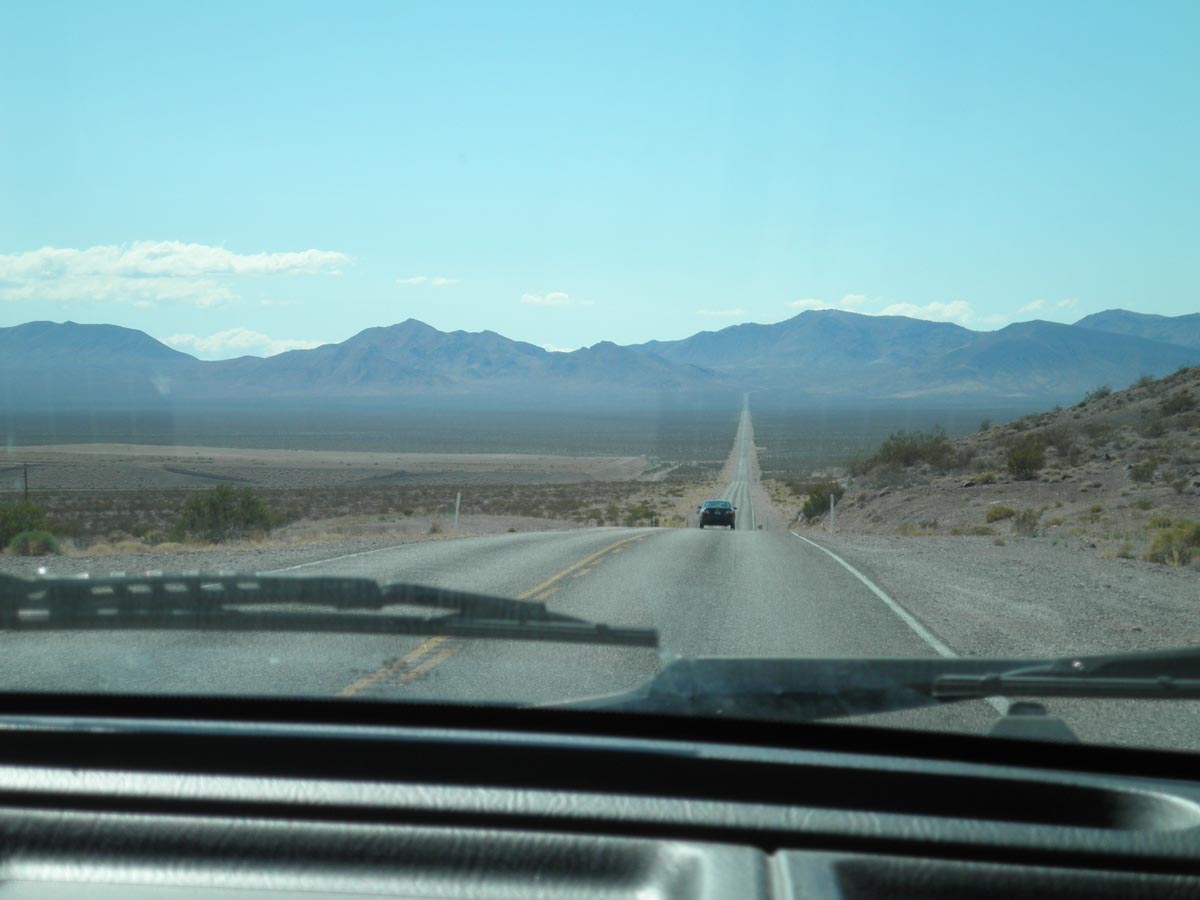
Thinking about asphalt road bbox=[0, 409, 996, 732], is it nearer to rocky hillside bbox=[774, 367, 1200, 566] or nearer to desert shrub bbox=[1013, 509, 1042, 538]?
desert shrub bbox=[1013, 509, 1042, 538]

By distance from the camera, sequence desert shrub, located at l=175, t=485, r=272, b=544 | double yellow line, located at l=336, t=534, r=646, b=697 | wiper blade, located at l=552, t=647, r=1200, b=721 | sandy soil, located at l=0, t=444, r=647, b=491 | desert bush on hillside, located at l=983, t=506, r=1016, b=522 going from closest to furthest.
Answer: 1. wiper blade, located at l=552, t=647, r=1200, b=721
2. double yellow line, located at l=336, t=534, r=646, b=697
3. desert shrub, located at l=175, t=485, r=272, b=544
4. desert bush on hillside, located at l=983, t=506, r=1016, b=522
5. sandy soil, located at l=0, t=444, r=647, b=491

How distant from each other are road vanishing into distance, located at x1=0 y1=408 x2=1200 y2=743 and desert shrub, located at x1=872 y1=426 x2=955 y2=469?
30073mm

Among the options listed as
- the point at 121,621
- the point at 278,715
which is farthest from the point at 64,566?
the point at 278,715

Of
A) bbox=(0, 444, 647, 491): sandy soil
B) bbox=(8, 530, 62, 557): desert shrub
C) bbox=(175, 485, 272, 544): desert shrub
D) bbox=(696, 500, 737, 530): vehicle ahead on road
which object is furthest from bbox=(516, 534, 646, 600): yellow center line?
bbox=(0, 444, 647, 491): sandy soil

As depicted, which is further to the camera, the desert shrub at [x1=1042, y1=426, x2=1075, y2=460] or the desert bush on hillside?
the desert shrub at [x1=1042, y1=426, x2=1075, y2=460]

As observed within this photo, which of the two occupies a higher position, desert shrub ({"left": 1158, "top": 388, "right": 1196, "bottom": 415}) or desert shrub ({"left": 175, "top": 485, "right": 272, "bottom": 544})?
desert shrub ({"left": 1158, "top": 388, "right": 1196, "bottom": 415})

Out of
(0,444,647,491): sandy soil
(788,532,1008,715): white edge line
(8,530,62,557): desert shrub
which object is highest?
(788,532,1008,715): white edge line

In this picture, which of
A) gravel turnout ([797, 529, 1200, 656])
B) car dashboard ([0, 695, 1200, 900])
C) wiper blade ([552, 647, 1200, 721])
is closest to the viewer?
car dashboard ([0, 695, 1200, 900])

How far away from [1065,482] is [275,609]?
36172 mm

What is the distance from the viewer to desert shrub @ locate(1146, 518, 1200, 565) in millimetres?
18016

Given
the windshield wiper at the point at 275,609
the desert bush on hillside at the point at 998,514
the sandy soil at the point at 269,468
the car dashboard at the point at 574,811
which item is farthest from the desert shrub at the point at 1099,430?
the car dashboard at the point at 574,811

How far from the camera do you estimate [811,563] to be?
56.6 ft

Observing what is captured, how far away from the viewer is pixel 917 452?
5000 centimetres

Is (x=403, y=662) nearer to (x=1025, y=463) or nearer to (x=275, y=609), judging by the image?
(x=275, y=609)
